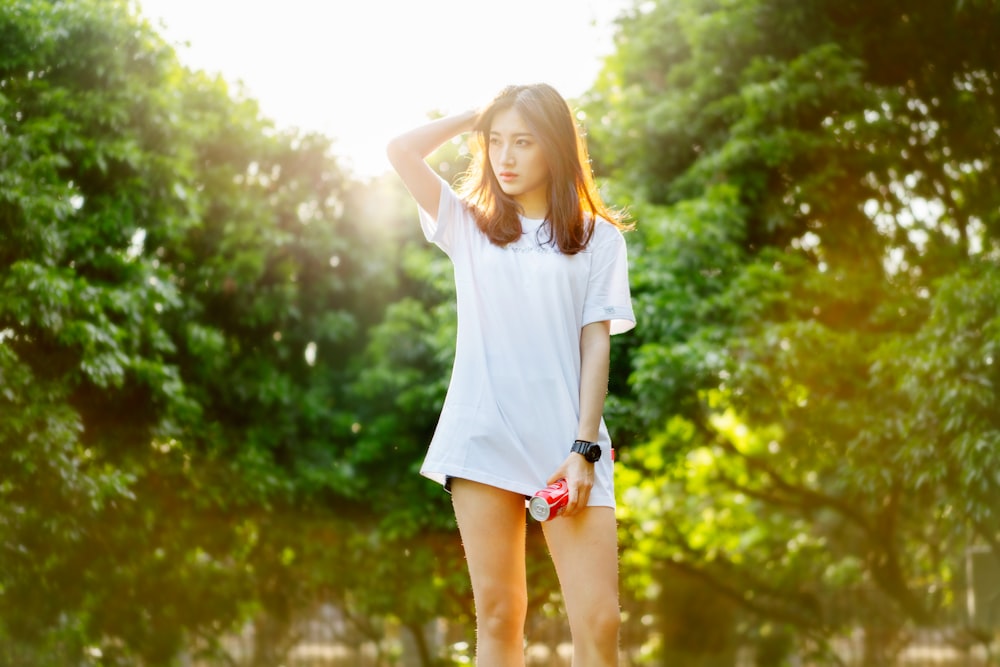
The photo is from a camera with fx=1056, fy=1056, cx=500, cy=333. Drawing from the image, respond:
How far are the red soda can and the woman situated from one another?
0.7 inches

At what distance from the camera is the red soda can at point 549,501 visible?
5.87ft

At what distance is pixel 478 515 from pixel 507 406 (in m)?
0.20

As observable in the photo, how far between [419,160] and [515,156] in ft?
0.62

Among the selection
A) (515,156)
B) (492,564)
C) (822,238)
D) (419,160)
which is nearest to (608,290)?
(515,156)

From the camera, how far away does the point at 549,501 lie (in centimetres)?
180

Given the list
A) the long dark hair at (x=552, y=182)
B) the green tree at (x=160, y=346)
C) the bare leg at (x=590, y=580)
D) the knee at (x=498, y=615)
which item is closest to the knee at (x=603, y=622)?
the bare leg at (x=590, y=580)

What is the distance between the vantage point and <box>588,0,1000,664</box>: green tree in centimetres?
600

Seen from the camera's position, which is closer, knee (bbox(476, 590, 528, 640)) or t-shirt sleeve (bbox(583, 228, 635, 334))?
knee (bbox(476, 590, 528, 640))

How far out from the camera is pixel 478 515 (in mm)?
1904

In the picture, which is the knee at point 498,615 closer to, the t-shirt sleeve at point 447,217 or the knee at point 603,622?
the knee at point 603,622

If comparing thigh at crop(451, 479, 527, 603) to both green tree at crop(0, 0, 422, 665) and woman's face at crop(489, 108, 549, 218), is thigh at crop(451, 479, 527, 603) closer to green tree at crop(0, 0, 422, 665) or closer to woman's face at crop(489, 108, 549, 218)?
woman's face at crop(489, 108, 549, 218)

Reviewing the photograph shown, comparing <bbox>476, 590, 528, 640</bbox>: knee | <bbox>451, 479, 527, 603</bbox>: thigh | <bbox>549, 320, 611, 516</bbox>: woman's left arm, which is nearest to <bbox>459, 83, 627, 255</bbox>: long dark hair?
<bbox>549, 320, 611, 516</bbox>: woman's left arm

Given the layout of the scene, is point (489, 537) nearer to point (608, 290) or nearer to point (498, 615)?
point (498, 615)

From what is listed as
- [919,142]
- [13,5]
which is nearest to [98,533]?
[13,5]
